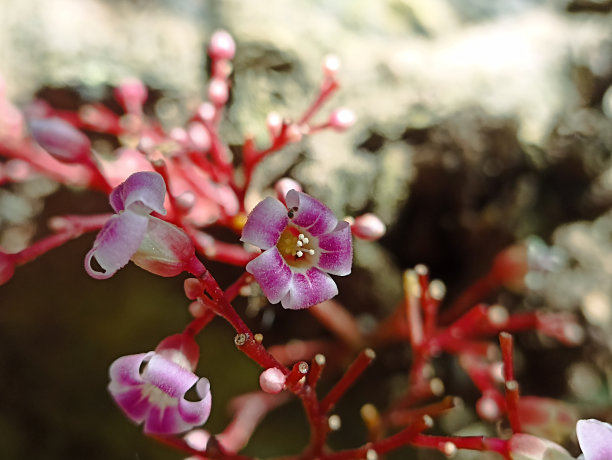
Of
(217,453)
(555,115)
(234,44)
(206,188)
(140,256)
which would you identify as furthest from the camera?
(555,115)

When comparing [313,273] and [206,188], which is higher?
[313,273]

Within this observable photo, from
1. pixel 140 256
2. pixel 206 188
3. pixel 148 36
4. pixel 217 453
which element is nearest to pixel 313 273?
pixel 140 256

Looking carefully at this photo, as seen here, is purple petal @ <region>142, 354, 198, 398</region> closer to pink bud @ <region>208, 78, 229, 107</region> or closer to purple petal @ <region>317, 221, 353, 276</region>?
purple petal @ <region>317, 221, 353, 276</region>

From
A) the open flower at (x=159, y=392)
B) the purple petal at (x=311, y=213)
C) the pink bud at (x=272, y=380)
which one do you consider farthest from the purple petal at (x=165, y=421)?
the purple petal at (x=311, y=213)

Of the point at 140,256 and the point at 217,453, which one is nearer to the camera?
the point at 140,256

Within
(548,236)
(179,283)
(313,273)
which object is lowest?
(179,283)

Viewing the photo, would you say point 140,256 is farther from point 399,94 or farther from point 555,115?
point 555,115

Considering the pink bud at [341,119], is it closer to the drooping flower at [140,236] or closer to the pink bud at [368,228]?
the pink bud at [368,228]
